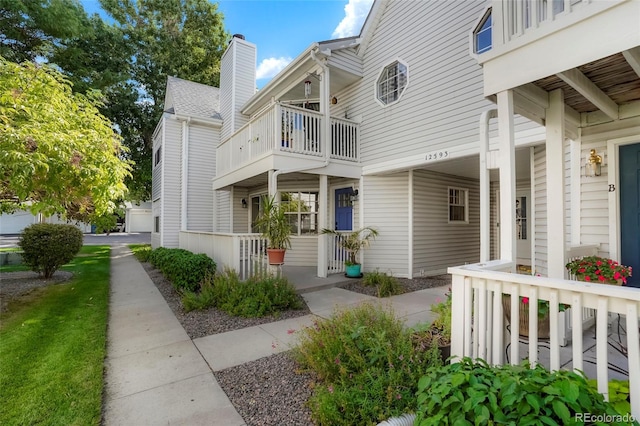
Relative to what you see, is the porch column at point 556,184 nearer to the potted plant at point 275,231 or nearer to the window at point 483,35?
the window at point 483,35

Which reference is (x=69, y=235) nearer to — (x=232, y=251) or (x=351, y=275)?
(x=232, y=251)

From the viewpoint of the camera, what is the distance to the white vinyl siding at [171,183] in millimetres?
12180

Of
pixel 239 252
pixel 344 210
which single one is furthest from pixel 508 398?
pixel 344 210

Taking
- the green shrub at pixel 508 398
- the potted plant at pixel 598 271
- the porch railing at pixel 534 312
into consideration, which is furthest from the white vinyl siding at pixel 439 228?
the green shrub at pixel 508 398

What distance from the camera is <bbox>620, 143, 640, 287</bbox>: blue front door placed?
12.7 feet

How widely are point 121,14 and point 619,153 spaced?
2612 centimetres

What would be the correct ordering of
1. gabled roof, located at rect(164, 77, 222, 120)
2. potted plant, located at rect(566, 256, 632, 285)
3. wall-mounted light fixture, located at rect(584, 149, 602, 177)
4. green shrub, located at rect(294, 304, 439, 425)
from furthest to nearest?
gabled roof, located at rect(164, 77, 222, 120)
wall-mounted light fixture, located at rect(584, 149, 602, 177)
potted plant, located at rect(566, 256, 632, 285)
green shrub, located at rect(294, 304, 439, 425)

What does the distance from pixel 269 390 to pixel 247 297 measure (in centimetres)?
273

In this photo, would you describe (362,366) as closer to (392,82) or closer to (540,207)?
(540,207)

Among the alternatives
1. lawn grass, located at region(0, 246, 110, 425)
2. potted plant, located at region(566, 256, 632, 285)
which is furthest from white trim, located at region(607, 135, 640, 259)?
lawn grass, located at region(0, 246, 110, 425)

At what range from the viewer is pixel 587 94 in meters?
3.10

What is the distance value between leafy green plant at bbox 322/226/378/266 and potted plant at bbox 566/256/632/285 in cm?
499

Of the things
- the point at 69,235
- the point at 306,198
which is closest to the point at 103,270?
the point at 69,235

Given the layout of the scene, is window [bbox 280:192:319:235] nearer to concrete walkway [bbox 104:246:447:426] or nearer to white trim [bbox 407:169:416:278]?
white trim [bbox 407:169:416:278]
